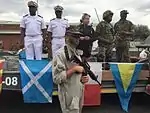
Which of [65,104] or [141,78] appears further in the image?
[141,78]

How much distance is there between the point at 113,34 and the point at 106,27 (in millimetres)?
344

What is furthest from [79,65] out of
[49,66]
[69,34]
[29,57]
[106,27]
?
[106,27]

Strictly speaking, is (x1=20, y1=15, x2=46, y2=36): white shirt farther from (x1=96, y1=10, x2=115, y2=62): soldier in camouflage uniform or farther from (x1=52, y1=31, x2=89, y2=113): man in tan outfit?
(x1=52, y1=31, x2=89, y2=113): man in tan outfit

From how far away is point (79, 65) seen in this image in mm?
3740

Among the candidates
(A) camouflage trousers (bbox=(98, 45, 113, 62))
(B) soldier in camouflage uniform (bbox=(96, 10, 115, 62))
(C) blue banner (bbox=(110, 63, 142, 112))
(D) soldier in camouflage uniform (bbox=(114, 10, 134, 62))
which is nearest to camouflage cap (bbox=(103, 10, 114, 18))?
(B) soldier in camouflage uniform (bbox=(96, 10, 115, 62))

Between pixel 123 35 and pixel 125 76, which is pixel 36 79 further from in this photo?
pixel 123 35

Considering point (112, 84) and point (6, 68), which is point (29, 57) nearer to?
point (6, 68)

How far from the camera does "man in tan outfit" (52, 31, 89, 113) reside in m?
3.61

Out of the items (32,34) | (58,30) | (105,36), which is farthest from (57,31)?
(105,36)

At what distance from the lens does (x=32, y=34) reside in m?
6.31

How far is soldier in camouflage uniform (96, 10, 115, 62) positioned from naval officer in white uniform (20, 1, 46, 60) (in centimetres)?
128

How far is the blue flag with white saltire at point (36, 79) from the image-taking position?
5.37 metres

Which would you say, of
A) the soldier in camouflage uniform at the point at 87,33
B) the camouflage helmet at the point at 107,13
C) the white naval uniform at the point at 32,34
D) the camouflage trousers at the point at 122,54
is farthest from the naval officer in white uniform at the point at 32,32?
the camouflage trousers at the point at 122,54

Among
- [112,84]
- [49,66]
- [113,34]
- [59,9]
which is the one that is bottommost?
[112,84]
